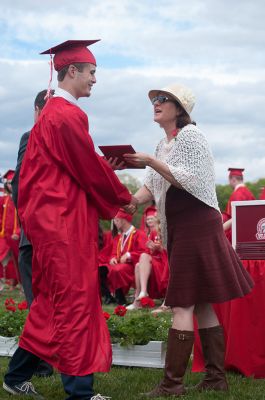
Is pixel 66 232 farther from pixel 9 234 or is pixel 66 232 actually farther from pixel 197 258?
pixel 9 234

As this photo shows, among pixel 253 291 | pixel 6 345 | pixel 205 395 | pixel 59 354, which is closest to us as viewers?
pixel 59 354

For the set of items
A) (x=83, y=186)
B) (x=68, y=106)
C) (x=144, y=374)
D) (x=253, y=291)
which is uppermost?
(x=68, y=106)

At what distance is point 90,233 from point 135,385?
1364 millimetres

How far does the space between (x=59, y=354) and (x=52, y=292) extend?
36 cm

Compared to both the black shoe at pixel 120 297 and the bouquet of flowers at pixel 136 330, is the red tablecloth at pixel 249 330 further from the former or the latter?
the black shoe at pixel 120 297

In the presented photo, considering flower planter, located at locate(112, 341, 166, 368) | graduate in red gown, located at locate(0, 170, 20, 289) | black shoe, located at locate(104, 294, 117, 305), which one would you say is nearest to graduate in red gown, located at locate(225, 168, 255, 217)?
black shoe, located at locate(104, 294, 117, 305)

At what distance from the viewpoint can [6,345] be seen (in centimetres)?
665

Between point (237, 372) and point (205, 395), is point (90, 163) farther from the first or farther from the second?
point (237, 372)

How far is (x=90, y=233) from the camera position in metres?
4.60

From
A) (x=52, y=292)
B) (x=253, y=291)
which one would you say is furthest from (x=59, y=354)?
(x=253, y=291)

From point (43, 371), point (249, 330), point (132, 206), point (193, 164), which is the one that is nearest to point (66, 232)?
point (132, 206)

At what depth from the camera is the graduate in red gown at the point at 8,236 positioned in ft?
47.1

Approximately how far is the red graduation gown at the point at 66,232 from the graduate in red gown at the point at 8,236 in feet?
30.4

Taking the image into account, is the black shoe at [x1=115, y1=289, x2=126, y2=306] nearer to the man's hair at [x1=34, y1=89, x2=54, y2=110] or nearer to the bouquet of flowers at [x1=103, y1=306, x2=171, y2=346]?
the bouquet of flowers at [x1=103, y1=306, x2=171, y2=346]
